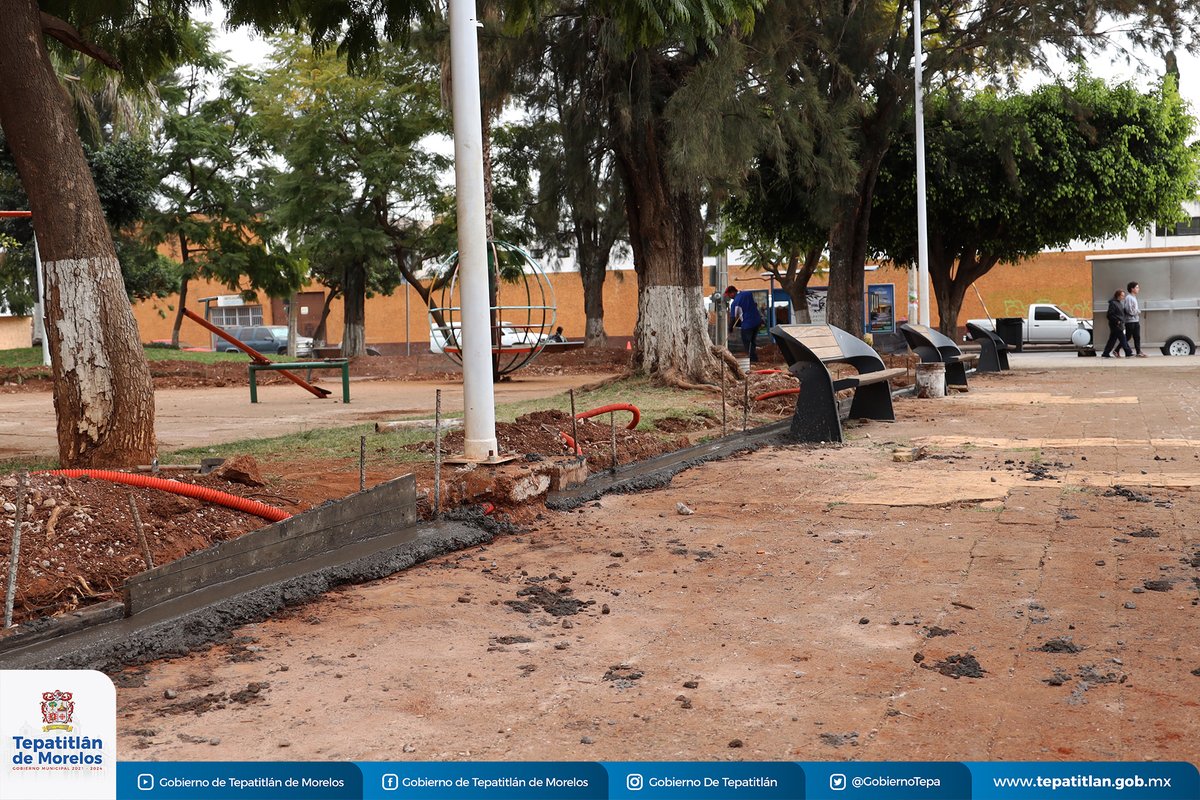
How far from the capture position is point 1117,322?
2645cm

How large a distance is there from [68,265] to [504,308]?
27.0ft

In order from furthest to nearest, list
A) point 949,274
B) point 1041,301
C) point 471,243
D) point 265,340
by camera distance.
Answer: point 265,340 < point 1041,301 < point 949,274 < point 471,243

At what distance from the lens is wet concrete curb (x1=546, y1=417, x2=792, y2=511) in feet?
23.5

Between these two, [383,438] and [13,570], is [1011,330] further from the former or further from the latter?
[13,570]

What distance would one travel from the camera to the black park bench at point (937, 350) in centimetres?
1592

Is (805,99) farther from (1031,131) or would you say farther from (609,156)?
(1031,131)

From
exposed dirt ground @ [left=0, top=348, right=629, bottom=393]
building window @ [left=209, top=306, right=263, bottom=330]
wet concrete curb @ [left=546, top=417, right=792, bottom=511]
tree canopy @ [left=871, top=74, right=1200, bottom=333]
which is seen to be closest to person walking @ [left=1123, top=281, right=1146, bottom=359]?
tree canopy @ [left=871, top=74, right=1200, bottom=333]

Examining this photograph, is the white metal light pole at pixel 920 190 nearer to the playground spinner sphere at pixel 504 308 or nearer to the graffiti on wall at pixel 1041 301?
the playground spinner sphere at pixel 504 308

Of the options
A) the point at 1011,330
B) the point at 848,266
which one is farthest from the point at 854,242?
the point at 1011,330

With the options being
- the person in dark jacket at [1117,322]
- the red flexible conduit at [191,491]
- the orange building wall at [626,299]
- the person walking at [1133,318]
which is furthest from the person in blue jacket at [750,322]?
the red flexible conduit at [191,491]

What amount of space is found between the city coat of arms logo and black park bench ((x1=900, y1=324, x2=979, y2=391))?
14.0m

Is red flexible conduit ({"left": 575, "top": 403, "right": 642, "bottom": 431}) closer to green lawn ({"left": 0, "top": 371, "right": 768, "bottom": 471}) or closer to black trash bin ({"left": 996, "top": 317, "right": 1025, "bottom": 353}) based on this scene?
green lawn ({"left": 0, "top": 371, "right": 768, "bottom": 471})

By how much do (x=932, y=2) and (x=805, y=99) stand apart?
620 cm

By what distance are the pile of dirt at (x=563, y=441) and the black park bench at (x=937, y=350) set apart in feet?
23.3
